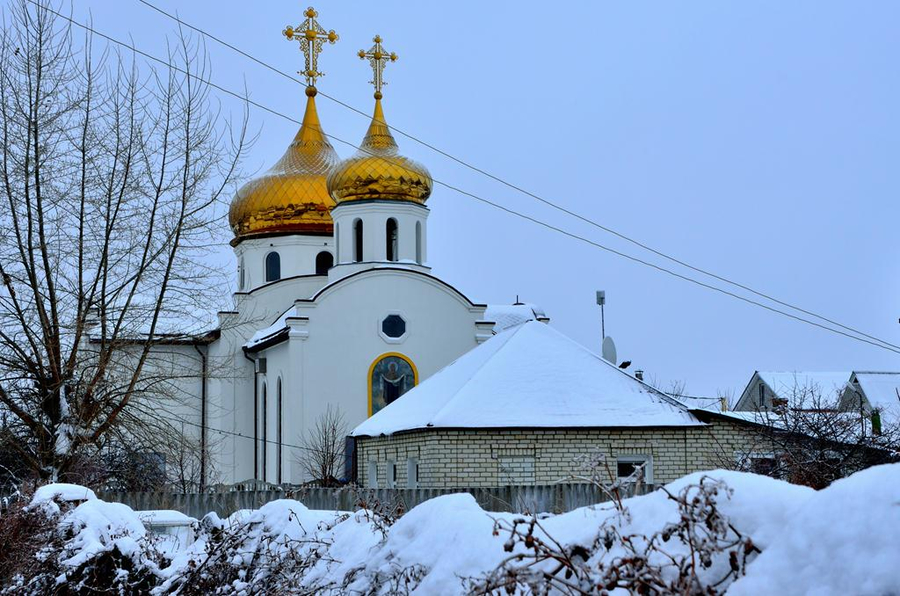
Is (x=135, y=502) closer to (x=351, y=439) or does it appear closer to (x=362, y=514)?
(x=362, y=514)

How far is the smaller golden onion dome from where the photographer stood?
37.7 m

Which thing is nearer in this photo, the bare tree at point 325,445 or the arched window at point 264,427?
the bare tree at point 325,445

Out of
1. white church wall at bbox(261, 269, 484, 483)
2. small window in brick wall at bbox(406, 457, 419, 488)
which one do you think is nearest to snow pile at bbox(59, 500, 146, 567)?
small window in brick wall at bbox(406, 457, 419, 488)

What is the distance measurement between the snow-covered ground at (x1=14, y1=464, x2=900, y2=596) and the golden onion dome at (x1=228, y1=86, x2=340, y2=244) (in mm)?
34463

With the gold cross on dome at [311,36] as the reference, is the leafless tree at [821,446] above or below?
below

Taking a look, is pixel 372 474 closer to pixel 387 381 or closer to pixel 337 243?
pixel 387 381

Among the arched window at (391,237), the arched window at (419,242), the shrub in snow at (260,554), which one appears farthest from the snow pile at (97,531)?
the arched window at (419,242)

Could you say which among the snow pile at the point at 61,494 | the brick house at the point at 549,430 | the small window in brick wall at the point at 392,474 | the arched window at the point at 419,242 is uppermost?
the arched window at the point at 419,242

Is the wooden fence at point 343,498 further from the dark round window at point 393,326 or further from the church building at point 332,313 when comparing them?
the dark round window at point 393,326

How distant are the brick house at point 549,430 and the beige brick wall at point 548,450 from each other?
0.02 m

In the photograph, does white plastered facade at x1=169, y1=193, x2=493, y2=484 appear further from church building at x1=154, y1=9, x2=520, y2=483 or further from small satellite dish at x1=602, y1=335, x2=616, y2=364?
small satellite dish at x1=602, y1=335, x2=616, y2=364

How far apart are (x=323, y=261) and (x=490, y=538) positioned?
38561 mm

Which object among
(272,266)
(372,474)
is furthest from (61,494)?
(272,266)

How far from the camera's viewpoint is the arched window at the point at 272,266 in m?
42.9
